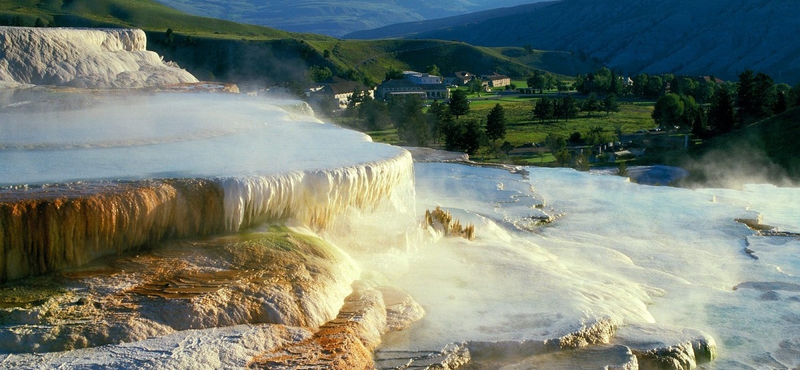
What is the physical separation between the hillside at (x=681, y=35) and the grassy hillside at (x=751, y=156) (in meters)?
79.4

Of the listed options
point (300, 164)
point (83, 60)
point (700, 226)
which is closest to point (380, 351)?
point (300, 164)

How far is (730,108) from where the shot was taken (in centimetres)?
4875

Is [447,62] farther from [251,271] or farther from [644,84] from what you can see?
[251,271]

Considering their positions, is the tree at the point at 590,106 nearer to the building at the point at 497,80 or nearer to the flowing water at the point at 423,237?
the building at the point at 497,80

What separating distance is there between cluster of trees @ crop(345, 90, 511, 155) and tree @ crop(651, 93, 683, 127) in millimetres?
11899

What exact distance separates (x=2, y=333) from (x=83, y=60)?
1529 centimetres

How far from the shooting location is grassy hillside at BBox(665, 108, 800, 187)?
32097mm

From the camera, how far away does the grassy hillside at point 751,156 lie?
105 feet

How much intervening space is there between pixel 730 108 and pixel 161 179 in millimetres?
43113

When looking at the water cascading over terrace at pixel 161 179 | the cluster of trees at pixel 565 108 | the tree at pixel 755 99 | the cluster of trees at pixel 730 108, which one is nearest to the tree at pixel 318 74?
the cluster of trees at pixel 565 108

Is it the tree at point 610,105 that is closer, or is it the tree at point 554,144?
the tree at point 554,144

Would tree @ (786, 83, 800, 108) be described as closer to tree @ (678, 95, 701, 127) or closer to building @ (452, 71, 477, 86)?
tree @ (678, 95, 701, 127)

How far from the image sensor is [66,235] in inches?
428

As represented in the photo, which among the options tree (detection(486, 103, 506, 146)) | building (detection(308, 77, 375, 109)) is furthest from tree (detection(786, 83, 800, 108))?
building (detection(308, 77, 375, 109))
